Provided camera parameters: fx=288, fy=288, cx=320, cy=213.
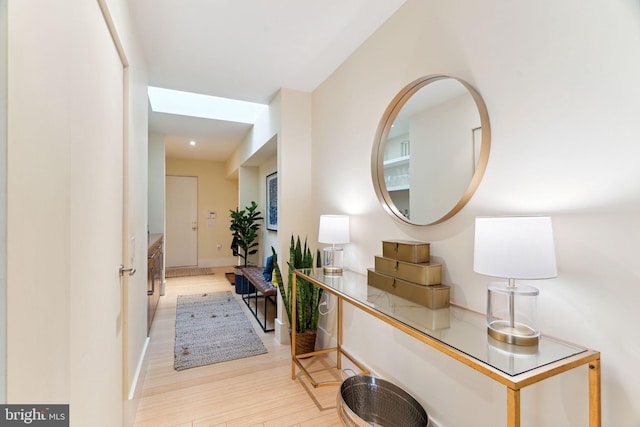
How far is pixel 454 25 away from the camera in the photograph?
1381mm

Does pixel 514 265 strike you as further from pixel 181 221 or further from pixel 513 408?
pixel 181 221

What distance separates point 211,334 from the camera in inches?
115

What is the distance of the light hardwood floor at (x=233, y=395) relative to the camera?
1736 millimetres

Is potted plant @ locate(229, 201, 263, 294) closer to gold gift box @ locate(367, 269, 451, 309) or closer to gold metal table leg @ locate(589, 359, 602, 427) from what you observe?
gold gift box @ locate(367, 269, 451, 309)

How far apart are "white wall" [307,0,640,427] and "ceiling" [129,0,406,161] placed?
469 millimetres

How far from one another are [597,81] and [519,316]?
2.64 ft

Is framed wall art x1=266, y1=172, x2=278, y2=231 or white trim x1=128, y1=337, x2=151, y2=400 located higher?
framed wall art x1=266, y1=172, x2=278, y2=231

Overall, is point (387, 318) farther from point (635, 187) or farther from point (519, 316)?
point (635, 187)

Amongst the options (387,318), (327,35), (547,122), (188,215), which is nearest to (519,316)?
(387,318)

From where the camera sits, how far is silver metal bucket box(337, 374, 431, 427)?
1.51 metres

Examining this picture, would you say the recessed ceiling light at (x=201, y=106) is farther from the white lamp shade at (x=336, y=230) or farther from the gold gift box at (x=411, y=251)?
the gold gift box at (x=411, y=251)

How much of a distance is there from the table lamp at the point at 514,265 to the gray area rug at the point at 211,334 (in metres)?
2.14

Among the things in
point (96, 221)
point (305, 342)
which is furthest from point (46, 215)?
point (305, 342)

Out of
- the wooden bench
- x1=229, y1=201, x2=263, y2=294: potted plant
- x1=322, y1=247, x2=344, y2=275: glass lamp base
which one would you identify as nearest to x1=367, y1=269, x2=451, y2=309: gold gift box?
x1=322, y1=247, x2=344, y2=275: glass lamp base
